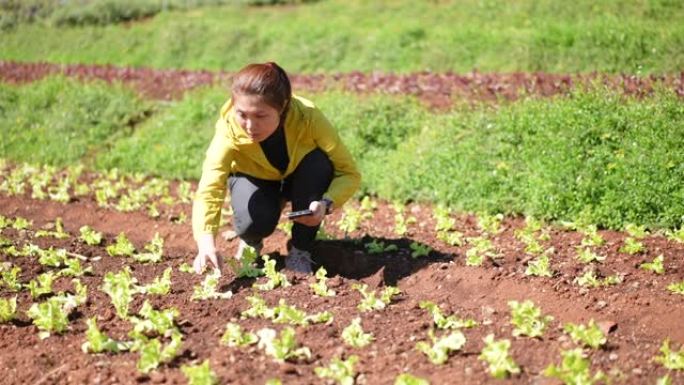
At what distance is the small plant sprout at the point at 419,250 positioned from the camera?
4418 mm

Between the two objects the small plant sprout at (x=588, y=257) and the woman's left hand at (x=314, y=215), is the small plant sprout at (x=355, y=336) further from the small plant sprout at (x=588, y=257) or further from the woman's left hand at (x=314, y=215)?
the small plant sprout at (x=588, y=257)

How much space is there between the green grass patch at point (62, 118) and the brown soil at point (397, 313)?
12.1ft

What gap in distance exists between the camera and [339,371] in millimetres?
2656

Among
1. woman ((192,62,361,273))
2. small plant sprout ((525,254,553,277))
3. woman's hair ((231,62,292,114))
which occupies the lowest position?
small plant sprout ((525,254,553,277))

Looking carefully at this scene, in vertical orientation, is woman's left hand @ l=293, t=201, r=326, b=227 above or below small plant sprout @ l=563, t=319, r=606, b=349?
above

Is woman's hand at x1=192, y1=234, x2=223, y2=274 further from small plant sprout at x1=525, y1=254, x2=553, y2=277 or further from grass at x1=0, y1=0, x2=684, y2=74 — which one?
grass at x1=0, y1=0, x2=684, y2=74

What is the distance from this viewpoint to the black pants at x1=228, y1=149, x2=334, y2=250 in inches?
158

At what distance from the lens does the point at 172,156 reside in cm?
746

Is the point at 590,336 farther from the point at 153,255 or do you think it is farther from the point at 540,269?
the point at 153,255

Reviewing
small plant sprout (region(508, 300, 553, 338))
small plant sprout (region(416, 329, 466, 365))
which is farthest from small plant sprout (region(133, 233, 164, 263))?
small plant sprout (region(508, 300, 553, 338))

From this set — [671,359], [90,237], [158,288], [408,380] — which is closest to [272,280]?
[158,288]

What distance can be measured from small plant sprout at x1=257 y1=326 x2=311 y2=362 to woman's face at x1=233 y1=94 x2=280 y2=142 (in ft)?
3.39

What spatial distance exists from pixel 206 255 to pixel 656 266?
2.21 meters

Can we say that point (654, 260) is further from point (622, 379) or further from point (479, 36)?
point (479, 36)
